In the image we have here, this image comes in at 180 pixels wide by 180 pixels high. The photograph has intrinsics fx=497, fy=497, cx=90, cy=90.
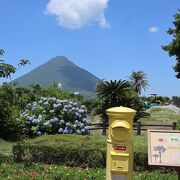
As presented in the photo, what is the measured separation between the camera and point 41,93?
2348cm

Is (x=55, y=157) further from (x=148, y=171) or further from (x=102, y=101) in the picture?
(x=102, y=101)

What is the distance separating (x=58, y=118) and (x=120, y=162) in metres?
8.71

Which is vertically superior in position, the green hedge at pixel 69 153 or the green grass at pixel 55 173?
the green hedge at pixel 69 153

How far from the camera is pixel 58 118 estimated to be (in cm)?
1557

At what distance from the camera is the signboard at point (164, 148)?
704cm

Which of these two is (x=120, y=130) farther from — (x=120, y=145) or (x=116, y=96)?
(x=116, y=96)

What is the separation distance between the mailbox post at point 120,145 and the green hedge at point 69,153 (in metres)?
3.24

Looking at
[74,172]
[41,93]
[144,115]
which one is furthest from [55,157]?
[144,115]

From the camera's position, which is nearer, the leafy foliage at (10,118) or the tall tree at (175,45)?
the leafy foliage at (10,118)

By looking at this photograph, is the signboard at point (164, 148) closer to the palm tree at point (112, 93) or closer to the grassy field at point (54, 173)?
the grassy field at point (54, 173)

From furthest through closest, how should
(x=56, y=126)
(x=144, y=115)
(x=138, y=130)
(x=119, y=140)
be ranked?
(x=144, y=115) → (x=138, y=130) → (x=56, y=126) → (x=119, y=140)

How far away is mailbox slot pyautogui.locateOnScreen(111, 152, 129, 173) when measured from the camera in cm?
695

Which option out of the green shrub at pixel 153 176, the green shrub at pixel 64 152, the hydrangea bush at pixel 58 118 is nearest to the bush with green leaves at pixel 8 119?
the hydrangea bush at pixel 58 118

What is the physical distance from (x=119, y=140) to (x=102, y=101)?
23.5m
